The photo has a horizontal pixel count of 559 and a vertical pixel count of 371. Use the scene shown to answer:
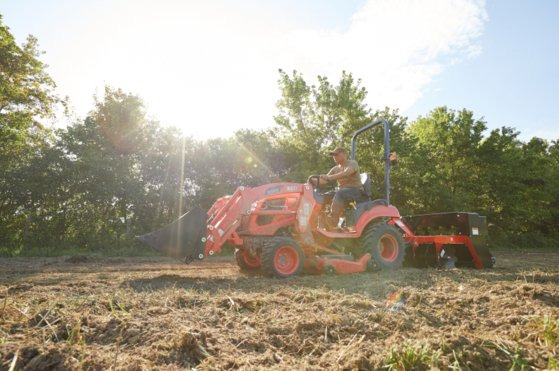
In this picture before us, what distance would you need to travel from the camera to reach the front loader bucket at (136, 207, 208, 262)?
5.75 m

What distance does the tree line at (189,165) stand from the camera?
16078 millimetres

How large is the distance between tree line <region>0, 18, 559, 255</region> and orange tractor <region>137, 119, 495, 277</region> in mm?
9204

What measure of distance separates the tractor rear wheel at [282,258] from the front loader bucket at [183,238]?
1037mm

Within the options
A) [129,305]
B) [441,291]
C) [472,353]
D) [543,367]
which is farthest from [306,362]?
[441,291]

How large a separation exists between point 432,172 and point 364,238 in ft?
55.6

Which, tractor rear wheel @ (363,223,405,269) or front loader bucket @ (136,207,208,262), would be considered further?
tractor rear wheel @ (363,223,405,269)

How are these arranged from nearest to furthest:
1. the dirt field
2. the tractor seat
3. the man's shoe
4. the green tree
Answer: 1. the dirt field
2. the man's shoe
3. the tractor seat
4. the green tree

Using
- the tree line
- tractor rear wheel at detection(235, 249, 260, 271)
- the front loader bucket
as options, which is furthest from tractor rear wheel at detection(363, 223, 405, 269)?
the tree line

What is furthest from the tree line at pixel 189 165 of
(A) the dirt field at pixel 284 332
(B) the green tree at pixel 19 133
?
(A) the dirt field at pixel 284 332

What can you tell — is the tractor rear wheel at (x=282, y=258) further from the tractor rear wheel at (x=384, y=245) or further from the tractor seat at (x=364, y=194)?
the tractor seat at (x=364, y=194)

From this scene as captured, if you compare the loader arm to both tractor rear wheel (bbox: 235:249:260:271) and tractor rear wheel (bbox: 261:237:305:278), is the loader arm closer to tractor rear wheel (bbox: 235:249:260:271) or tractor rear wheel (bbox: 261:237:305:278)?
tractor rear wheel (bbox: 261:237:305:278)

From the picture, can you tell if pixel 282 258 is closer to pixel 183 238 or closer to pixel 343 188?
pixel 183 238

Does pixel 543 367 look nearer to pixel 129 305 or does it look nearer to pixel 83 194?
pixel 129 305

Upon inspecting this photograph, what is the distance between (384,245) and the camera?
7.90 meters
